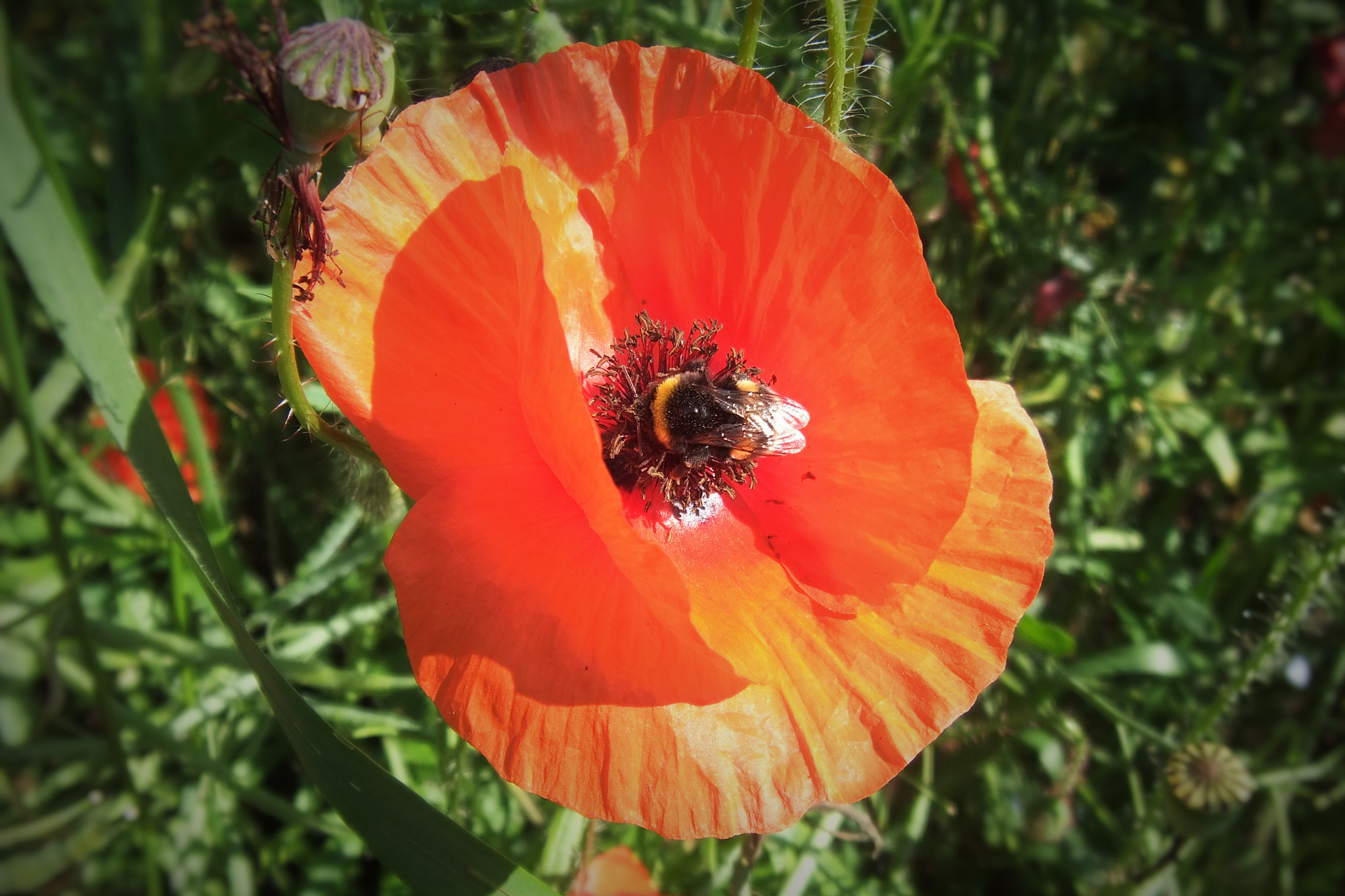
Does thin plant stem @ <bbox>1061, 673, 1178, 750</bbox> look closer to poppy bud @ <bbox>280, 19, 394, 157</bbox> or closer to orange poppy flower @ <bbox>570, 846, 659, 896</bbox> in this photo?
orange poppy flower @ <bbox>570, 846, 659, 896</bbox>

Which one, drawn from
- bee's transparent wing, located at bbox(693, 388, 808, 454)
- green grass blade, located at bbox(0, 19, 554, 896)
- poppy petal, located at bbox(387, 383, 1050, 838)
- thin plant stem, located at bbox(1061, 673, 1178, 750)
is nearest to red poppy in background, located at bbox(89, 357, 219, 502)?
green grass blade, located at bbox(0, 19, 554, 896)

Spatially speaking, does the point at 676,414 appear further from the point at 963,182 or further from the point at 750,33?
the point at 963,182

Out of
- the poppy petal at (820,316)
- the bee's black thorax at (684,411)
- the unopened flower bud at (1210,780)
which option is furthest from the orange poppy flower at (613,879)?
the unopened flower bud at (1210,780)

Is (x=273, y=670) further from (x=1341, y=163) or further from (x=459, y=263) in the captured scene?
(x=1341, y=163)

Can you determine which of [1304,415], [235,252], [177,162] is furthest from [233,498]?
[1304,415]

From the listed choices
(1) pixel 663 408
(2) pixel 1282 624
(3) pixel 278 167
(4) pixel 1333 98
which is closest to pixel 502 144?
(3) pixel 278 167
